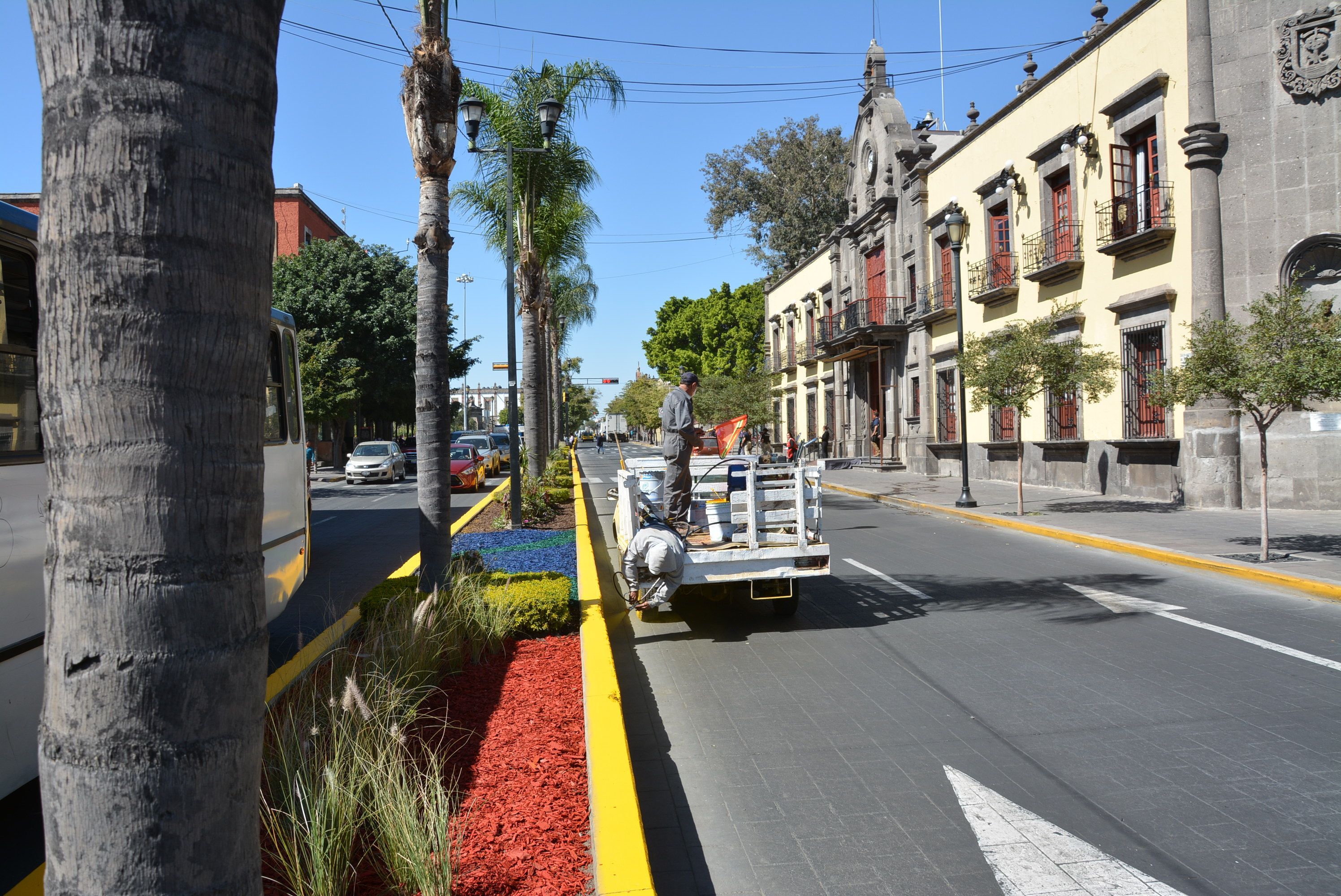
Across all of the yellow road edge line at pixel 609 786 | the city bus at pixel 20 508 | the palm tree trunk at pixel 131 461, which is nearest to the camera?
the palm tree trunk at pixel 131 461

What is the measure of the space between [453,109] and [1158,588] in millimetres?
8807

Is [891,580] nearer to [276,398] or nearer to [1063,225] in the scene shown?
[276,398]

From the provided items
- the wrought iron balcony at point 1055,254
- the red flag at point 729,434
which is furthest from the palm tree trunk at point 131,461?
the wrought iron balcony at point 1055,254

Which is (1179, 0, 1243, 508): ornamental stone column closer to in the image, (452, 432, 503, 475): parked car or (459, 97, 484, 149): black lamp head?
(459, 97, 484, 149): black lamp head

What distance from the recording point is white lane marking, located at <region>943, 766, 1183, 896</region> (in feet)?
11.6

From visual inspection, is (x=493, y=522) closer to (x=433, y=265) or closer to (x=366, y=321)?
(x=433, y=265)

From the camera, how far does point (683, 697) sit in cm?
613

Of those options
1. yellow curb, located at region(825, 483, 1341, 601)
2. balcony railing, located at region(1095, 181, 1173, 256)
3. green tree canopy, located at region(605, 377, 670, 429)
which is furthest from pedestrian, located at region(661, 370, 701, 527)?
green tree canopy, located at region(605, 377, 670, 429)

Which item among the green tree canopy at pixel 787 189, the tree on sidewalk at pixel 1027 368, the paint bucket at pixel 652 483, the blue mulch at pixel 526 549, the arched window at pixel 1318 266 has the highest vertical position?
the green tree canopy at pixel 787 189

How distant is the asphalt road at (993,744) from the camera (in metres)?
3.74

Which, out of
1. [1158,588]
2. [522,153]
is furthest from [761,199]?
[1158,588]

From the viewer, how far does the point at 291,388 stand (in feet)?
28.4

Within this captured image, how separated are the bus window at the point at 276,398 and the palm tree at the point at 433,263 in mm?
1191

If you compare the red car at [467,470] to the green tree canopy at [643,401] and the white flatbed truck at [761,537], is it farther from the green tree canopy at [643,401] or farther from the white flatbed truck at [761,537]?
the green tree canopy at [643,401]
